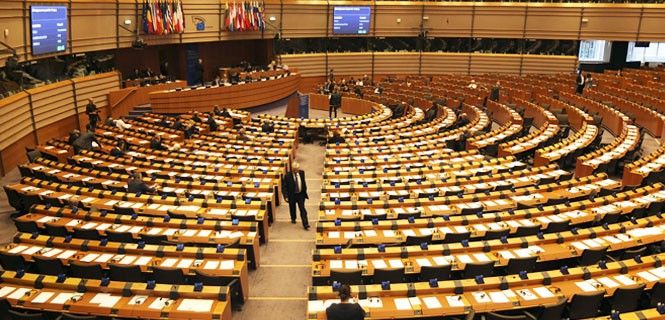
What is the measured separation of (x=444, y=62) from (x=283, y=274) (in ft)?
90.7

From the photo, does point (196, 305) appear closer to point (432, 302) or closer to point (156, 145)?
point (432, 302)

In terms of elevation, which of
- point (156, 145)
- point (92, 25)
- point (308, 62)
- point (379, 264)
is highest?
point (92, 25)

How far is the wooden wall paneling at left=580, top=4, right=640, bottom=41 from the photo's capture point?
103 feet

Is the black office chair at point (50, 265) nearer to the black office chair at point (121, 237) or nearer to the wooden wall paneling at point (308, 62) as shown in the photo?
the black office chair at point (121, 237)

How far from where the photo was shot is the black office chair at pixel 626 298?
7633 mm

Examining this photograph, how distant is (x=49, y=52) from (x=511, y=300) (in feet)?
58.5

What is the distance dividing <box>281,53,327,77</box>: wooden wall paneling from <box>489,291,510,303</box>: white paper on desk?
26.4 meters

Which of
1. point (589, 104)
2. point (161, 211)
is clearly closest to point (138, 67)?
point (161, 211)

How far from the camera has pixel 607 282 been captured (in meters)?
8.13

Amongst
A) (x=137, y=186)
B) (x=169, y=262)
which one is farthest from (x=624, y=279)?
(x=137, y=186)

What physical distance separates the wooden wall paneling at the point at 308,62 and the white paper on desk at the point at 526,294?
26.5 meters

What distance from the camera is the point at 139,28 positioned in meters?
23.9

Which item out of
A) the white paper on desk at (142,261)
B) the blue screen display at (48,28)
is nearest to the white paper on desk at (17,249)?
the white paper on desk at (142,261)

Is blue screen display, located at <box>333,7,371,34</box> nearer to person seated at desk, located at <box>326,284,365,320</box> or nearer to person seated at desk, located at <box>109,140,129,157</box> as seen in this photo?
person seated at desk, located at <box>109,140,129,157</box>
